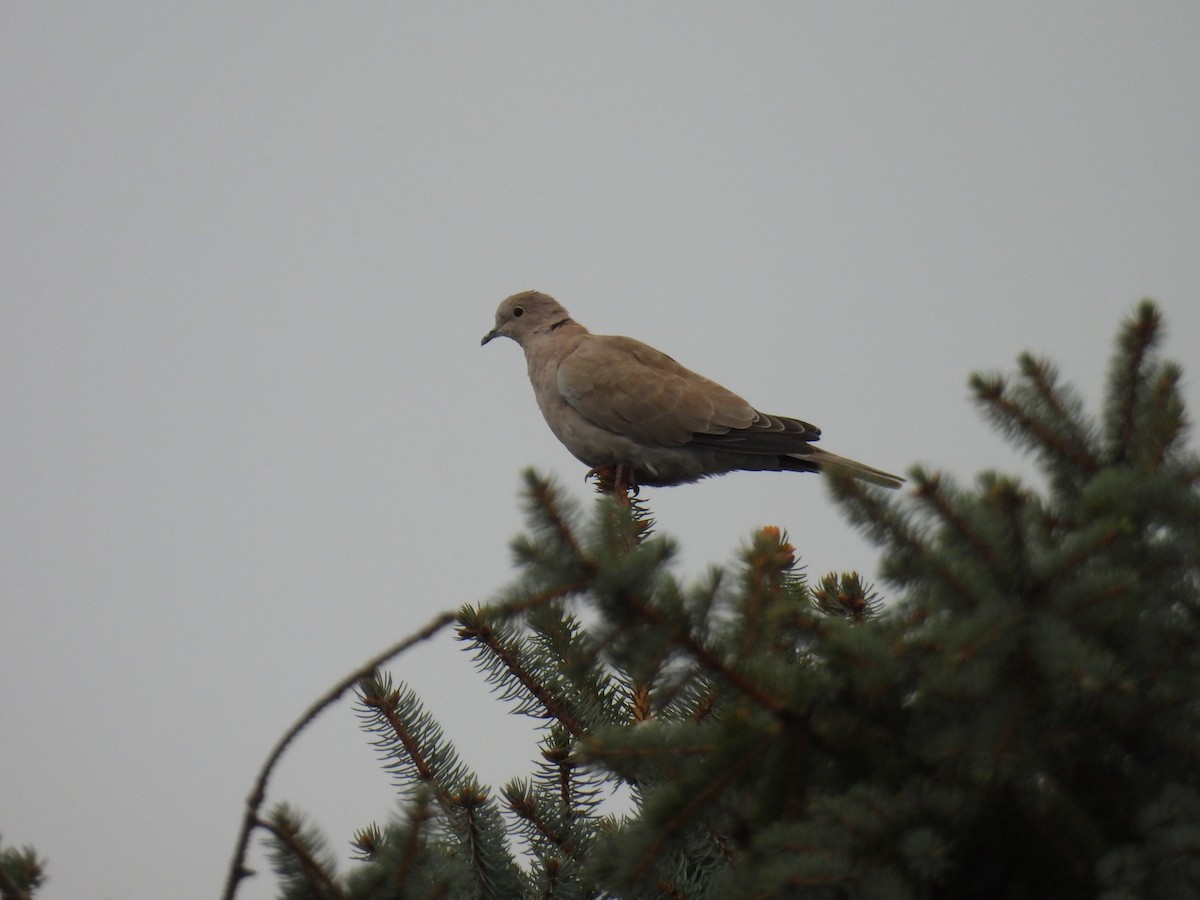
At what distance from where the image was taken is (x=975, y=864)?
197 centimetres

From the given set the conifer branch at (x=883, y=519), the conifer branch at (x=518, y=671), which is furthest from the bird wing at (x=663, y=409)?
the conifer branch at (x=883, y=519)

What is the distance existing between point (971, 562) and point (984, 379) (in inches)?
26.4

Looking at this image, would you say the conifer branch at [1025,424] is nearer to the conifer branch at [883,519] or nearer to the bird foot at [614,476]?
the conifer branch at [883,519]

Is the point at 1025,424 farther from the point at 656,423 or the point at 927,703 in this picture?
the point at 656,423

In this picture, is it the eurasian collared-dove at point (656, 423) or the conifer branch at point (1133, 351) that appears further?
the eurasian collared-dove at point (656, 423)

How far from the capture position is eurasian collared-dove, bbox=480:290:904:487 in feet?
21.1

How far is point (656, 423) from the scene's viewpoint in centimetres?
642

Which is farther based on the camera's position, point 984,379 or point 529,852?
point 529,852

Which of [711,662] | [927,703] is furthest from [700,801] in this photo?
[927,703]

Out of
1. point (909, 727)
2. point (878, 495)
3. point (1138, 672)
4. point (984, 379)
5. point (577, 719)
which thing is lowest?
point (1138, 672)

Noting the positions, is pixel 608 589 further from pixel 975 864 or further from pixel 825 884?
pixel 975 864

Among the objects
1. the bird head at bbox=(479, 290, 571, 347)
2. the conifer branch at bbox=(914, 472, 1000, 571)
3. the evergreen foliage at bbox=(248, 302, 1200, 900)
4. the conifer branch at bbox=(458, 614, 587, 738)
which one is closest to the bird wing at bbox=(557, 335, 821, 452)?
the bird head at bbox=(479, 290, 571, 347)

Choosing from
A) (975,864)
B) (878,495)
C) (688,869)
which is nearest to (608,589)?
(878,495)

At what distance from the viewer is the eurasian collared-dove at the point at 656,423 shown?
21.1ft
